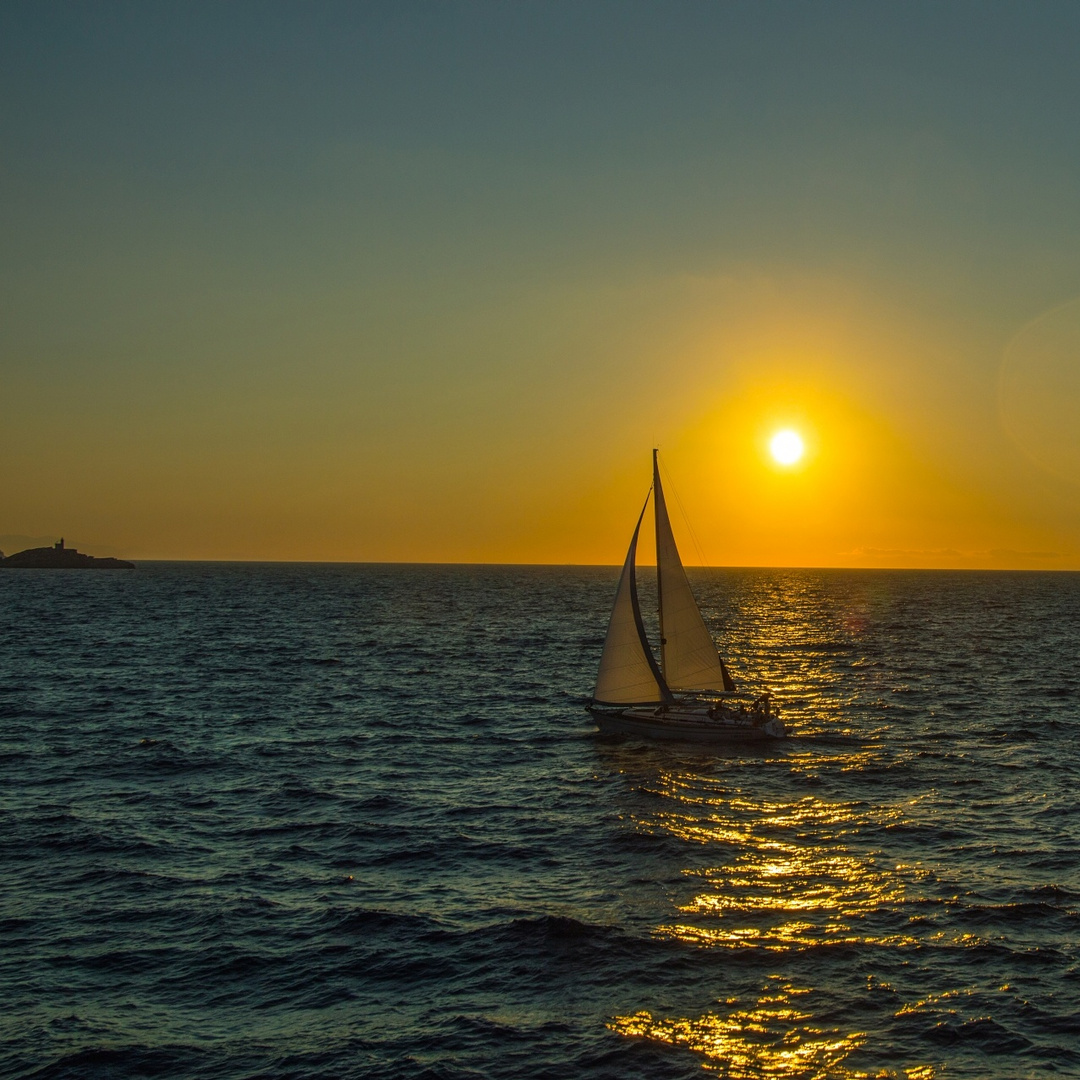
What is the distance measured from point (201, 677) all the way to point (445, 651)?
85.2ft

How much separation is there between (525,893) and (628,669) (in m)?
22.6

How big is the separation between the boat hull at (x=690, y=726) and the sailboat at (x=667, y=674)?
0.05 metres

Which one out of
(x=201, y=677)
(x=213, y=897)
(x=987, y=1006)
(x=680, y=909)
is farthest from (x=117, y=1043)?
(x=201, y=677)

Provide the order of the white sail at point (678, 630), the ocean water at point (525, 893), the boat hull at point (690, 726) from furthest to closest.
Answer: the white sail at point (678, 630), the boat hull at point (690, 726), the ocean water at point (525, 893)

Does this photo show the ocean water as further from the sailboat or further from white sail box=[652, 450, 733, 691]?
white sail box=[652, 450, 733, 691]

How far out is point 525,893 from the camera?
2666 cm

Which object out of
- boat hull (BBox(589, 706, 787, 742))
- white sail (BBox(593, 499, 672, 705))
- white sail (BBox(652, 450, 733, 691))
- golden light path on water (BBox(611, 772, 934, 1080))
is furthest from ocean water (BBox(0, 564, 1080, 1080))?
white sail (BBox(652, 450, 733, 691))

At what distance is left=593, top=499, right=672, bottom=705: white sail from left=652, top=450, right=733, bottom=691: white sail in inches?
39.2

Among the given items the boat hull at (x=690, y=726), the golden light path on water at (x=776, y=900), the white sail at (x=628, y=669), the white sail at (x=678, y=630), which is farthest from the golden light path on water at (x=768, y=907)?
the white sail at (x=678, y=630)

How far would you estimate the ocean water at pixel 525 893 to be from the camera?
19.1 m

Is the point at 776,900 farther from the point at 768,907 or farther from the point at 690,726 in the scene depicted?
the point at 690,726

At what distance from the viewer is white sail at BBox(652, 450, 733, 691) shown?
4862 centimetres

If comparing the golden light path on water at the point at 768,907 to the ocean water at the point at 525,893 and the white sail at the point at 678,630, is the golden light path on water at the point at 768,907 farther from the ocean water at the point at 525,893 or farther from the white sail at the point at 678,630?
the white sail at the point at 678,630

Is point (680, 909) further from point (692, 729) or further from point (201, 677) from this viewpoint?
point (201, 677)
